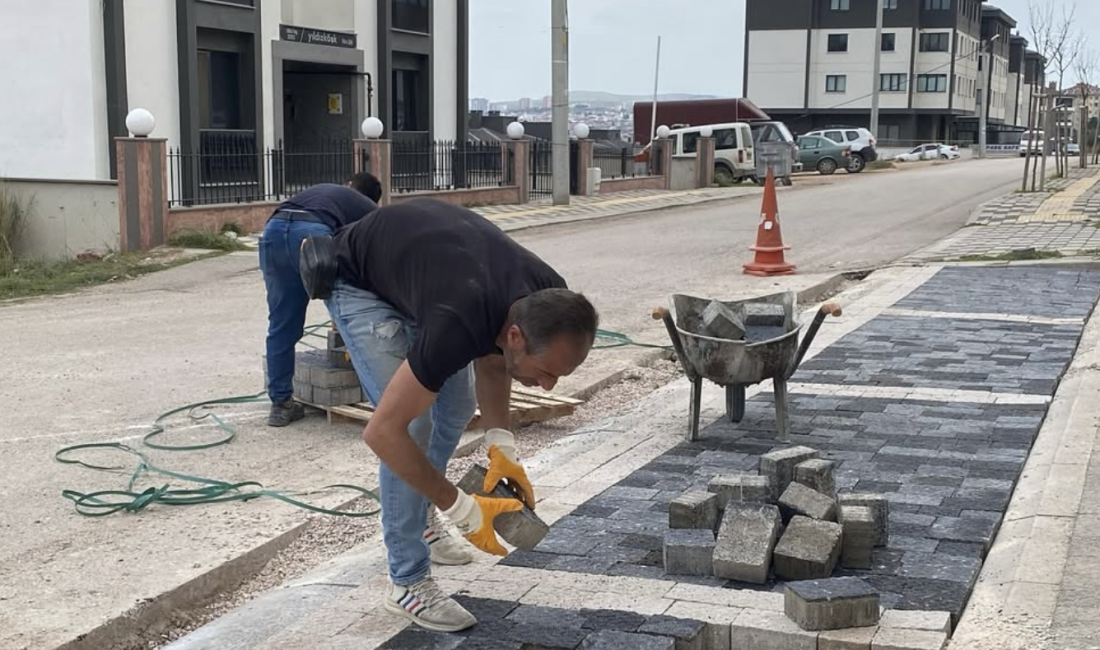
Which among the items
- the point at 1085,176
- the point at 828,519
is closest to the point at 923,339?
the point at 828,519

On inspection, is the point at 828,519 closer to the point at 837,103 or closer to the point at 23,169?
the point at 23,169

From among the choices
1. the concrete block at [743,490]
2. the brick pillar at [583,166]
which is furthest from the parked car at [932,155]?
the concrete block at [743,490]

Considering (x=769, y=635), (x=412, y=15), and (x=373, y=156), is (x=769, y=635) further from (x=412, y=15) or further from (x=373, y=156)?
(x=412, y=15)

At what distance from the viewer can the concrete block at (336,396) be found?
276 inches

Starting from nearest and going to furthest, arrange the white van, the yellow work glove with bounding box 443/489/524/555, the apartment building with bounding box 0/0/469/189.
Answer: the yellow work glove with bounding box 443/489/524/555 < the apartment building with bounding box 0/0/469/189 < the white van

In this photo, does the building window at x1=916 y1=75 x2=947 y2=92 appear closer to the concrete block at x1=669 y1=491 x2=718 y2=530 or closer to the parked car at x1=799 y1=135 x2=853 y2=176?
the parked car at x1=799 y1=135 x2=853 y2=176

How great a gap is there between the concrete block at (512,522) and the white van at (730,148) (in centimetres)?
3098

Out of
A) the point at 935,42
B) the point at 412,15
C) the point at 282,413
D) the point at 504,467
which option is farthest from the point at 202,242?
the point at 935,42

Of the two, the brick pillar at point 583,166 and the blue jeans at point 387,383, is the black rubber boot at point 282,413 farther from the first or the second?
the brick pillar at point 583,166

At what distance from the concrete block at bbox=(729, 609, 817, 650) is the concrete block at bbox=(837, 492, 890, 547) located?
0.83 meters

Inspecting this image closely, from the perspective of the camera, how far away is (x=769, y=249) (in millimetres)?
14117

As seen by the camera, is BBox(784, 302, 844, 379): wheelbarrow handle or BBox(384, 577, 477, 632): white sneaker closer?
BBox(384, 577, 477, 632): white sneaker

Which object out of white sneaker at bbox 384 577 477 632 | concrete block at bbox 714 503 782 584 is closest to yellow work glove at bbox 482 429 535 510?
white sneaker at bbox 384 577 477 632

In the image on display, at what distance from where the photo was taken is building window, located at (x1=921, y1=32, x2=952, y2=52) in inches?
2955
